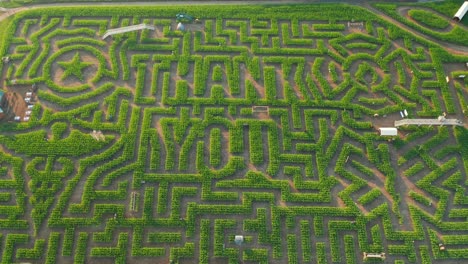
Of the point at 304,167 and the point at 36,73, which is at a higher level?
the point at 36,73

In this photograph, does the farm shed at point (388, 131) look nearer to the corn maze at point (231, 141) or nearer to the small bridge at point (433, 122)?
the corn maze at point (231, 141)

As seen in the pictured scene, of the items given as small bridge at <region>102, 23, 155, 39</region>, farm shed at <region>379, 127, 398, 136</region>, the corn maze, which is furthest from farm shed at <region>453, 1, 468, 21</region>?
small bridge at <region>102, 23, 155, 39</region>

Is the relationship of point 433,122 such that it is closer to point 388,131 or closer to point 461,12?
point 388,131

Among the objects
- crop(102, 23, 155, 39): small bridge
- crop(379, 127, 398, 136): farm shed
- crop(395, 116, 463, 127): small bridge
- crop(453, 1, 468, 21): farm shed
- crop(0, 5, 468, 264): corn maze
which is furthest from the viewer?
crop(453, 1, 468, 21): farm shed

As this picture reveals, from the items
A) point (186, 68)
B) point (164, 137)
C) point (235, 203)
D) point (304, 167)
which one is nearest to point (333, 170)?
point (304, 167)

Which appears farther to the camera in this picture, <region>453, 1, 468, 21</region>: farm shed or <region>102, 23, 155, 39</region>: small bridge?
<region>453, 1, 468, 21</region>: farm shed

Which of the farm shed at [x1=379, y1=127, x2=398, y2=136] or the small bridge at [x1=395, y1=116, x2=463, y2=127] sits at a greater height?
the small bridge at [x1=395, y1=116, x2=463, y2=127]

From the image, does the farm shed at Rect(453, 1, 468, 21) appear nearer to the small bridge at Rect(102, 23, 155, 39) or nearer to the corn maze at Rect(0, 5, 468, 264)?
the corn maze at Rect(0, 5, 468, 264)

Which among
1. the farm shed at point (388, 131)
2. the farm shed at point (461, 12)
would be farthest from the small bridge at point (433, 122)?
the farm shed at point (461, 12)

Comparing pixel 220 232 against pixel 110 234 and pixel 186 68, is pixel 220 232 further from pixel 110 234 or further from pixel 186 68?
pixel 186 68
